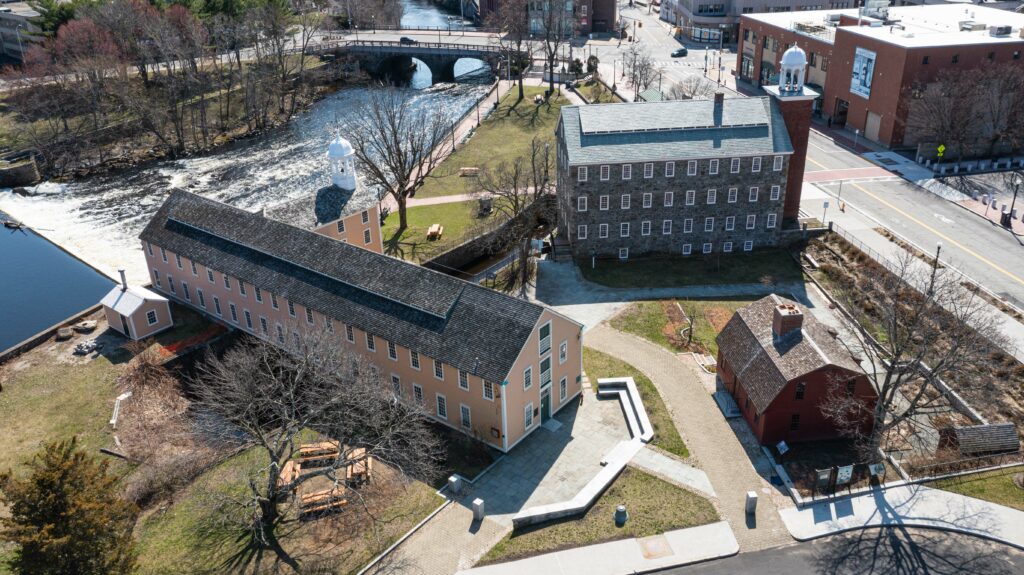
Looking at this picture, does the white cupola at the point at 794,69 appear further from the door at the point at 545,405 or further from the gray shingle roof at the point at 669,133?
the door at the point at 545,405

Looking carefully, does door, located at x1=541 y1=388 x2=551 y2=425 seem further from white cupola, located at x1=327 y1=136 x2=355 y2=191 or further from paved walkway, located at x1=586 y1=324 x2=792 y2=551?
white cupola, located at x1=327 y1=136 x2=355 y2=191

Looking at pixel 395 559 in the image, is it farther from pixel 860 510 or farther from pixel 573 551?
pixel 860 510

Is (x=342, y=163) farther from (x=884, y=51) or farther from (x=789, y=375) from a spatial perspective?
(x=884, y=51)

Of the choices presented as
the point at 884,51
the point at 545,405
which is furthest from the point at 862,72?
the point at 545,405

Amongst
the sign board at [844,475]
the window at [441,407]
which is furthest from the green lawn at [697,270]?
the sign board at [844,475]

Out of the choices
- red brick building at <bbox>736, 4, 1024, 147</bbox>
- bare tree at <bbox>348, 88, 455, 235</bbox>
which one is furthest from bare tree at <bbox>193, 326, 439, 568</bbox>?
red brick building at <bbox>736, 4, 1024, 147</bbox>

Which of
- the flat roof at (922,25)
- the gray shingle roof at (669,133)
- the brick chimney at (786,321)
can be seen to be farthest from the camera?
the flat roof at (922,25)

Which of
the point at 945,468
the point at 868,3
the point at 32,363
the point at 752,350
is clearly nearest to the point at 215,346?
the point at 32,363
